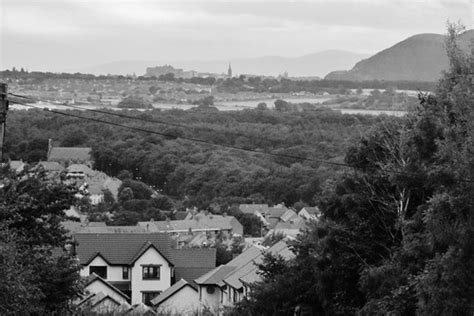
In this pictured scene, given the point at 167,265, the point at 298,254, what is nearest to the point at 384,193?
the point at 298,254

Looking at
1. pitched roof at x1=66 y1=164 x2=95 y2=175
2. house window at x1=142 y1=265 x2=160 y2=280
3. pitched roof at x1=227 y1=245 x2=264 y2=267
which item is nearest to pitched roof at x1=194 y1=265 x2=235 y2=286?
pitched roof at x1=227 y1=245 x2=264 y2=267

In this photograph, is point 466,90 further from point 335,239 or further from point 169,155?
point 169,155

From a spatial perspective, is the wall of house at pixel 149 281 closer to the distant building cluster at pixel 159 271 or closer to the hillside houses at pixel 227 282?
the distant building cluster at pixel 159 271

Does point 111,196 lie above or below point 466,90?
below

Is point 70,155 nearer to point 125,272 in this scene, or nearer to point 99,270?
point 125,272

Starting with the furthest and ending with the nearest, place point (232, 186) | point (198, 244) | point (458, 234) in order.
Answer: point (232, 186), point (198, 244), point (458, 234)

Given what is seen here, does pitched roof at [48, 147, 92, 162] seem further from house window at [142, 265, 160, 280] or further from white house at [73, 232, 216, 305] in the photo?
house window at [142, 265, 160, 280]

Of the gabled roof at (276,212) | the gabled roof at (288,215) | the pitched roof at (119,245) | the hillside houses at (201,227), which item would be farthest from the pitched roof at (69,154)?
the pitched roof at (119,245)
